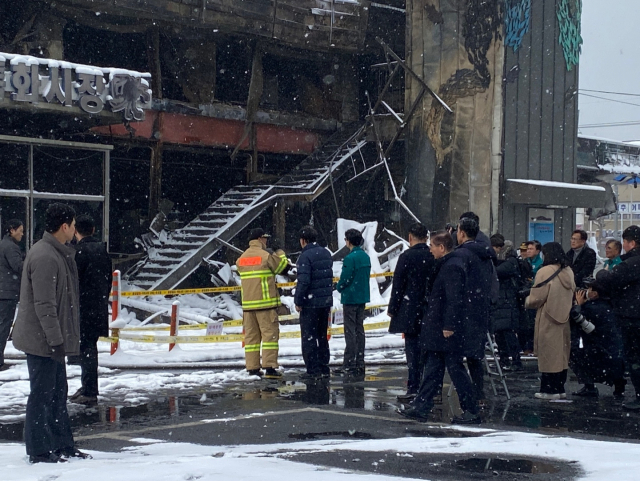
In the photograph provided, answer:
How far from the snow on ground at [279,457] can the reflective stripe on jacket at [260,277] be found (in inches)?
160

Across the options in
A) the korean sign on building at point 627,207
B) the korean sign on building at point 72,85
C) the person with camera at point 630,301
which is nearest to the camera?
the person with camera at point 630,301

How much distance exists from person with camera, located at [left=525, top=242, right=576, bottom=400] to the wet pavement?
0.29m

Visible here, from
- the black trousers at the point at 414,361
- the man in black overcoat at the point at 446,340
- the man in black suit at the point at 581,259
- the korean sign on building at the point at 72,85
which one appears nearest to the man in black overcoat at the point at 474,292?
the man in black overcoat at the point at 446,340

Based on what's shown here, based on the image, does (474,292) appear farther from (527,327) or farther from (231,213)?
(231,213)

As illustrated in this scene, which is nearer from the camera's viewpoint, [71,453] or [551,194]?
[71,453]

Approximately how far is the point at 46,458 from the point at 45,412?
1.09 feet

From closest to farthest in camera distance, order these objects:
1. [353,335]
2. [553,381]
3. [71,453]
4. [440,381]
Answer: [71,453], [440,381], [553,381], [353,335]

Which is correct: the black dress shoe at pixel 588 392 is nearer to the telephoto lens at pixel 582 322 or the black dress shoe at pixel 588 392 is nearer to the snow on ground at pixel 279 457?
the telephoto lens at pixel 582 322

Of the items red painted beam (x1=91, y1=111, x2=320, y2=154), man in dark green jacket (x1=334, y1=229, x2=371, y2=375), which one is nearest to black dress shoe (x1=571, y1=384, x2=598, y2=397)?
man in dark green jacket (x1=334, y1=229, x2=371, y2=375)

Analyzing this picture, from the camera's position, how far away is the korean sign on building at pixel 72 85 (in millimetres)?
17188

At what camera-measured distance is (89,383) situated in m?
9.69

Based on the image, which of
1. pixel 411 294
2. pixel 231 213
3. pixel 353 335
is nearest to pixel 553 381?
pixel 411 294

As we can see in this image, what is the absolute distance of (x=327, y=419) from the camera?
28.1 feet

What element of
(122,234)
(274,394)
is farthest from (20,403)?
(122,234)
